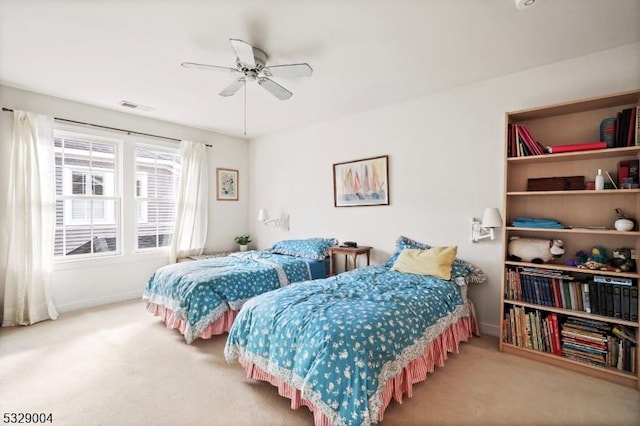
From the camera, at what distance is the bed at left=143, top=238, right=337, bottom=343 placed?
108 inches

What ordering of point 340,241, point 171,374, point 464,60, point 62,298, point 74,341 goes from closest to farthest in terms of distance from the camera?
1. point 171,374
2. point 464,60
3. point 74,341
4. point 62,298
5. point 340,241

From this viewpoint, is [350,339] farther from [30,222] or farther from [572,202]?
[30,222]

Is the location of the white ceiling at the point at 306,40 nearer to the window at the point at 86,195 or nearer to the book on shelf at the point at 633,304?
the window at the point at 86,195

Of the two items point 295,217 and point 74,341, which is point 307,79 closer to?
point 295,217

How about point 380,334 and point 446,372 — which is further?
point 446,372

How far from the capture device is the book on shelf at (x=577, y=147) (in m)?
2.23

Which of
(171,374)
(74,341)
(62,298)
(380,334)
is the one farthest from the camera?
(62,298)

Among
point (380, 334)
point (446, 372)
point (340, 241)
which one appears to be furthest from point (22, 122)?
point (446, 372)

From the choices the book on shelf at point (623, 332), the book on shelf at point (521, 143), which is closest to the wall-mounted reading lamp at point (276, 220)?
the book on shelf at point (521, 143)

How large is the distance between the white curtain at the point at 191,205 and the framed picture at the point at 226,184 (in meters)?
0.28

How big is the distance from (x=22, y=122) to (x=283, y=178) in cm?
319

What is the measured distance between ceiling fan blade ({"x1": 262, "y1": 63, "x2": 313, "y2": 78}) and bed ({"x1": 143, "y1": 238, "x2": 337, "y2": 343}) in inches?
77.1

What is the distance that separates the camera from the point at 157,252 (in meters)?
4.40

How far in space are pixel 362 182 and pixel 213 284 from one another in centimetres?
221
